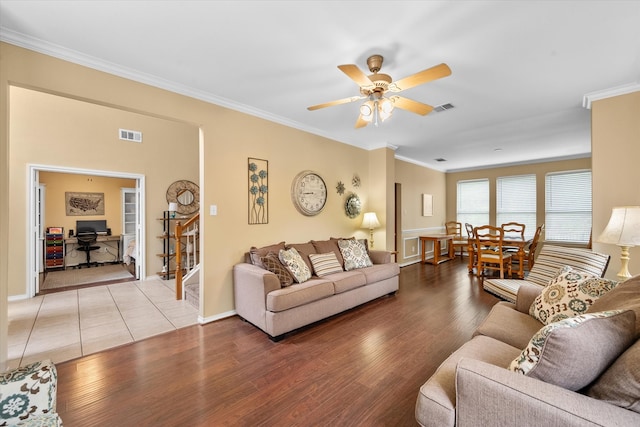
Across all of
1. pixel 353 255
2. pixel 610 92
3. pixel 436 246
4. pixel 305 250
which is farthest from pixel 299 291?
pixel 436 246

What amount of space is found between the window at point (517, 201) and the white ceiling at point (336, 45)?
3.84m

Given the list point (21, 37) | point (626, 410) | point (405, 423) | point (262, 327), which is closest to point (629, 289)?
point (626, 410)

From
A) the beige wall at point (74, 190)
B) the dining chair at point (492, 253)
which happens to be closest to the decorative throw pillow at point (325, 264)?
the dining chair at point (492, 253)

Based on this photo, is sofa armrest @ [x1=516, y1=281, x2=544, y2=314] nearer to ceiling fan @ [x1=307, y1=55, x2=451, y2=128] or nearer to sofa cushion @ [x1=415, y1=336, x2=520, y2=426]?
sofa cushion @ [x1=415, y1=336, x2=520, y2=426]

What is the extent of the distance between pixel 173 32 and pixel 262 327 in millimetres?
2740

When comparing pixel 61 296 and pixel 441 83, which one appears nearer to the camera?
pixel 441 83

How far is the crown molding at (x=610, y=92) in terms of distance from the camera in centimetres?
285

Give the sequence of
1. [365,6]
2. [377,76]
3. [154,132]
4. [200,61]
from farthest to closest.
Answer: [154,132] → [200,61] → [377,76] → [365,6]

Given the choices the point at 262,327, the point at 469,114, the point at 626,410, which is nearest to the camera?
the point at 626,410

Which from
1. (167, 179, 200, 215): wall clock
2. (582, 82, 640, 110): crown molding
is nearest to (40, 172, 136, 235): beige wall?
(167, 179, 200, 215): wall clock

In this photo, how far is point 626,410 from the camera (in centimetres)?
89

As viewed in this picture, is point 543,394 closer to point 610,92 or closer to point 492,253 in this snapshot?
point 610,92

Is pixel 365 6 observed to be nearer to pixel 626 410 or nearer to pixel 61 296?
pixel 626 410

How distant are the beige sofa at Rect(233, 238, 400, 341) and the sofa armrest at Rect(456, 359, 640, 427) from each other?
1817mm
